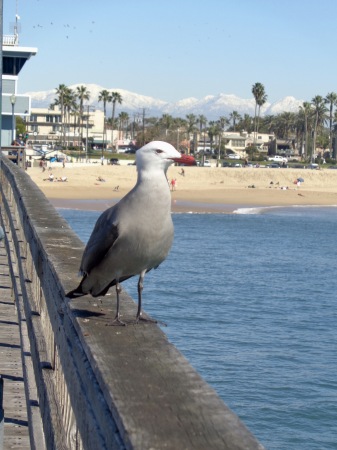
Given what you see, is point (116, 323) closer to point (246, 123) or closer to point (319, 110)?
point (319, 110)

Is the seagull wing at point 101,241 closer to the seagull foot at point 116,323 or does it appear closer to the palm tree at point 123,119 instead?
the seagull foot at point 116,323

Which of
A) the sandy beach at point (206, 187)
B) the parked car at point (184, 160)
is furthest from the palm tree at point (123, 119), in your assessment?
the parked car at point (184, 160)

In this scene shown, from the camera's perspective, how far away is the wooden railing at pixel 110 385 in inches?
86.6

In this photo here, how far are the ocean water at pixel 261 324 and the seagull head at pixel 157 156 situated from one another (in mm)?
9611

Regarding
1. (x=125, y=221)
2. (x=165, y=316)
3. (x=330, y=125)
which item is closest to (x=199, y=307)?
(x=165, y=316)

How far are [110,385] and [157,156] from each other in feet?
4.25

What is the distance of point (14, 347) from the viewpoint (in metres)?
7.36

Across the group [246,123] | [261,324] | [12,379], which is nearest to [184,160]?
[12,379]

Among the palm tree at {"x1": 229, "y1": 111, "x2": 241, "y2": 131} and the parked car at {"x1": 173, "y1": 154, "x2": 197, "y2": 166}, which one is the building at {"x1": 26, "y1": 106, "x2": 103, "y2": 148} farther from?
the parked car at {"x1": 173, "y1": 154, "x2": 197, "y2": 166}

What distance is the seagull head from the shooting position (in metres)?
3.67

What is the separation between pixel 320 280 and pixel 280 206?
3727 centimetres

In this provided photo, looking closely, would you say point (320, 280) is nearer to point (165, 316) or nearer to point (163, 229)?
point (165, 316)

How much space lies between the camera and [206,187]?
80.6m

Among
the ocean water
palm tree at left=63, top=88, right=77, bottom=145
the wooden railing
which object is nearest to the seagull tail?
the wooden railing
